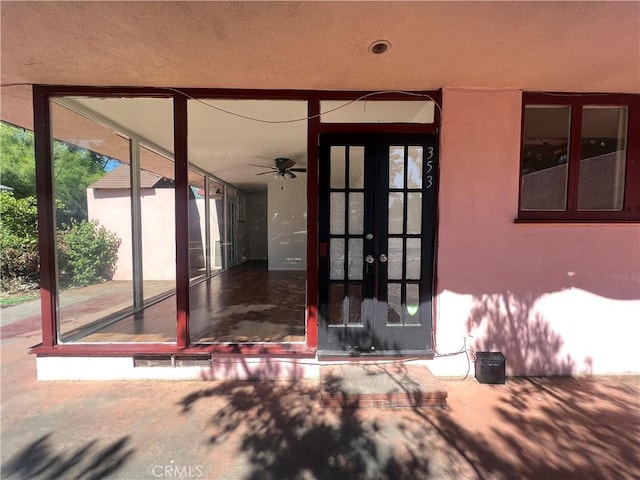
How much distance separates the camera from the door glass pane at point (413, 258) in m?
2.76

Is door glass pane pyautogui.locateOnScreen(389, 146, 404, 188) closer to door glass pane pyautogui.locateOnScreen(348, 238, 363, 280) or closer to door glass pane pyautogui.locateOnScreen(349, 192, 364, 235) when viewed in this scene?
door glass pane pyautogui.locateOnScreen(349, 192, 364, 235)

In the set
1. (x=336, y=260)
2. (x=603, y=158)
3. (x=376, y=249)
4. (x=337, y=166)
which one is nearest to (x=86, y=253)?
(x=336, y=260)

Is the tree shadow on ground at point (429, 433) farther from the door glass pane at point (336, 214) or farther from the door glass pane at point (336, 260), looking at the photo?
the door glass pane at point (336, 214)

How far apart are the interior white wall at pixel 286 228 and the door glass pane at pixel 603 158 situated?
5.88 meters

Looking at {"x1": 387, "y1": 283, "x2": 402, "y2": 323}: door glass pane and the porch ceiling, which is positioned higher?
the porch ceiling

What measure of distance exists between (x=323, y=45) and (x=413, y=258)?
1.88m

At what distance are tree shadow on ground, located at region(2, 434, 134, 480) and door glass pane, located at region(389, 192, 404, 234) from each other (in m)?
2.52

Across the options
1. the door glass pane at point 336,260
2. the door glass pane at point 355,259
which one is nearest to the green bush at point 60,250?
the door glass pane at point 336,260

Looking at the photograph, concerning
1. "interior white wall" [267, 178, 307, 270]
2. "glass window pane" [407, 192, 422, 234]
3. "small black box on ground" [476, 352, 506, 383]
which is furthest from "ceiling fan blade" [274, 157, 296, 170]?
"small black box on ground" [476, 352, 506, 383]

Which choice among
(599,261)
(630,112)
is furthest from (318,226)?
(630,112)

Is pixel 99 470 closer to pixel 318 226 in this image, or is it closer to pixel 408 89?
pixel 318 226

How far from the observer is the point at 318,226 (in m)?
2.74

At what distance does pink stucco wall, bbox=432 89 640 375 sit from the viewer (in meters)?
2.66

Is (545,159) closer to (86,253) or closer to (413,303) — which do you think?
(413,303)
